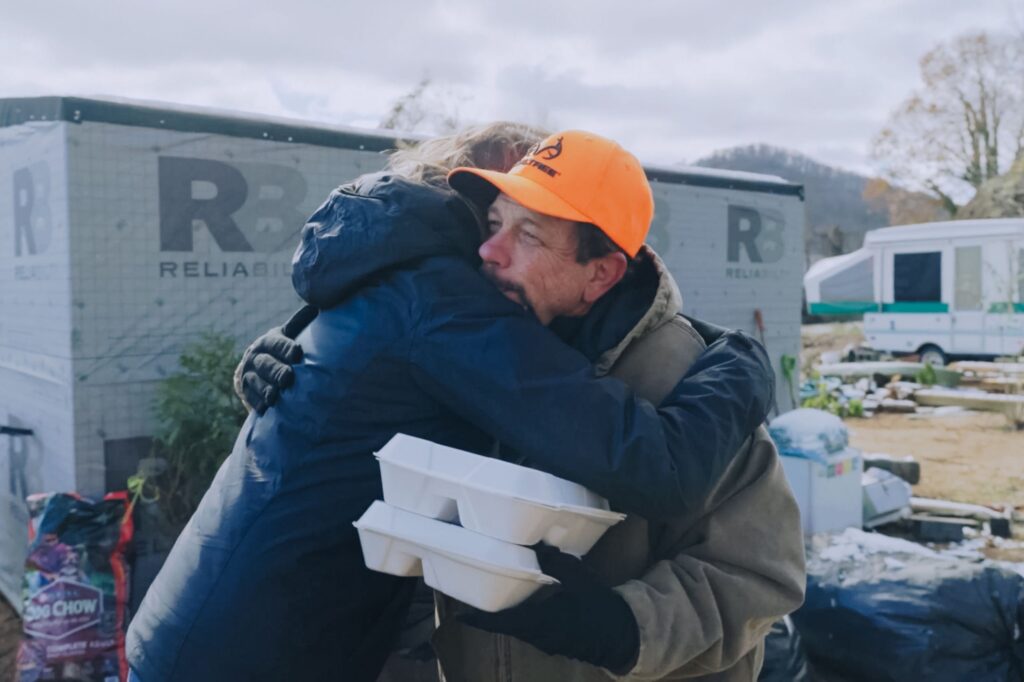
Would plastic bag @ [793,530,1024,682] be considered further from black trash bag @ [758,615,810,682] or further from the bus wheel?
the bus wheel

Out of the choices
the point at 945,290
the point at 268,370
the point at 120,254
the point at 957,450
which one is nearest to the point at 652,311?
the point at 268,370

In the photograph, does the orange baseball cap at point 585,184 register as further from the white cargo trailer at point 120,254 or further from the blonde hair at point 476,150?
the white cargo trailer at point 120,254

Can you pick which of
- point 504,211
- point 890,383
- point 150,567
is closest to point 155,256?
point 150,567

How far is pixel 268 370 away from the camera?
5.54 feet

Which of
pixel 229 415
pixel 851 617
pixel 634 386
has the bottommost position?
pixel 851 617

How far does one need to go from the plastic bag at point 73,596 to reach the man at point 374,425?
230 cm

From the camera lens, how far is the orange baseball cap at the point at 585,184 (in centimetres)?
163

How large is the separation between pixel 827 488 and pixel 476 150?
426 cm

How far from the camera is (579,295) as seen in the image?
1.75 metres

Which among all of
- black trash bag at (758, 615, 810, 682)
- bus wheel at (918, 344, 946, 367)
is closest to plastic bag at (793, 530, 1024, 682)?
black trash bag at (758, 615, 810, 682)

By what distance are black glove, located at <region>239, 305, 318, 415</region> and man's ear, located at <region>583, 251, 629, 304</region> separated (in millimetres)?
572

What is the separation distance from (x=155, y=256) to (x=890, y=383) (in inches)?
510

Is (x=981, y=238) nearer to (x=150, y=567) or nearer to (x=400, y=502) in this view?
(x=150, y=567)

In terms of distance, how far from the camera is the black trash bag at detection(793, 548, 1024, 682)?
140 inches
